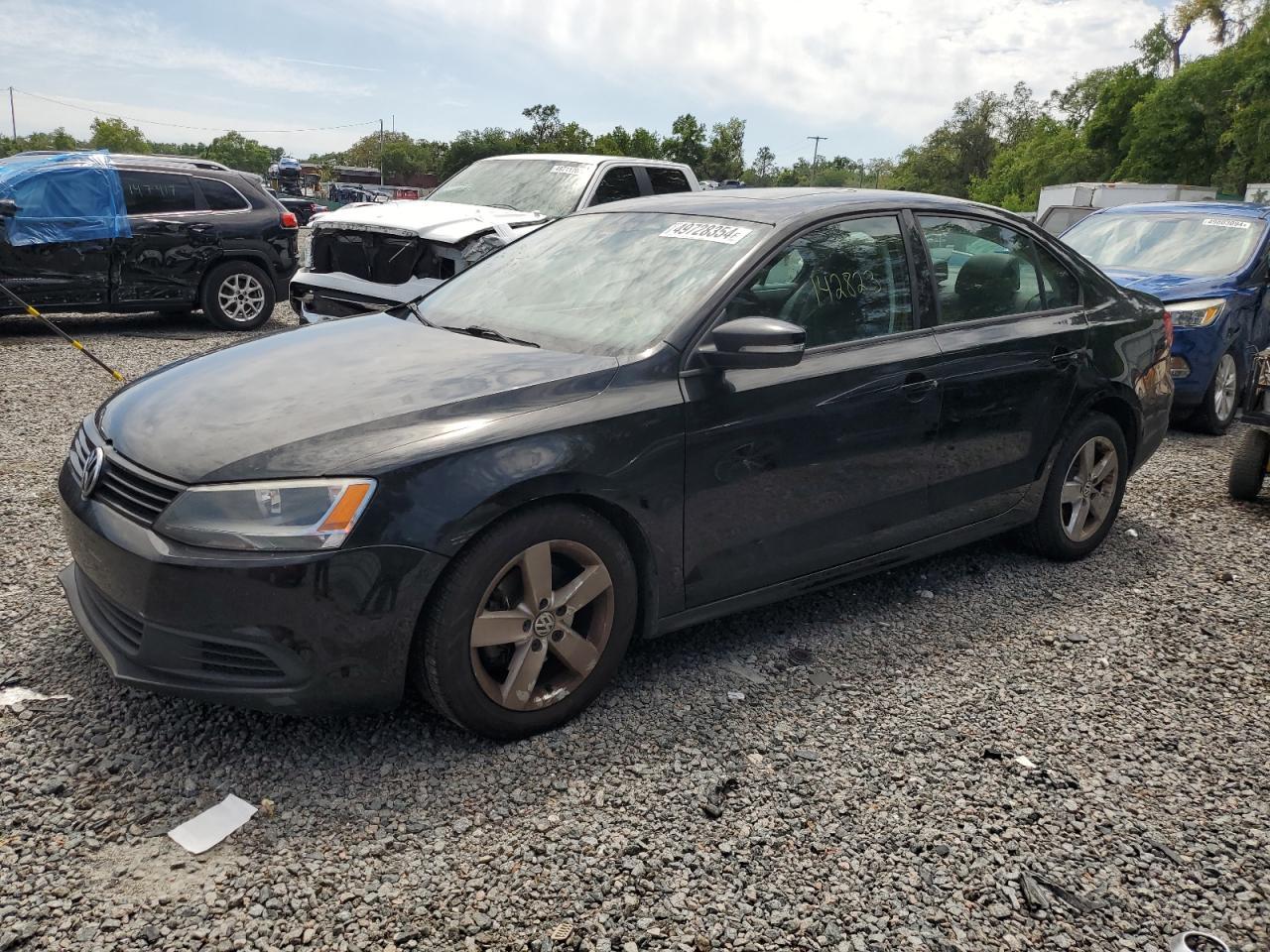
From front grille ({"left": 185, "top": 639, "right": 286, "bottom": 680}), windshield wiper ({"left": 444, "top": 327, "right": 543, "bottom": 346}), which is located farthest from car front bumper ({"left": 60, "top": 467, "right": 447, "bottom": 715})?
windshield wiper ({"left": 444, "top": 327, "right": 543, "bottom": 346})

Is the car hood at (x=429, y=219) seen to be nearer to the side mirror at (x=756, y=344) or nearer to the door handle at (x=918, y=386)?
the door handle at (x=918, y=386)

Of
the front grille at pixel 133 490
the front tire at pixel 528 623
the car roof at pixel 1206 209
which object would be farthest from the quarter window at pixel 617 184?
the front grille at pixel 133 490

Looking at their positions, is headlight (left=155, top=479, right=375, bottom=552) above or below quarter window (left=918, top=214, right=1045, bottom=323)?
below

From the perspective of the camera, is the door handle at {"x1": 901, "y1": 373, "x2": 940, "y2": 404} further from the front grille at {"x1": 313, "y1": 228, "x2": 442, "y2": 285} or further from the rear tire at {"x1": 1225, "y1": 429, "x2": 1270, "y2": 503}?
the front grille at {"x1": 313, "y1": 228, "x2": 442, "y2": 285}

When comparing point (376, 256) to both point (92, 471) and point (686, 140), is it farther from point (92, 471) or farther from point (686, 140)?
point (686, 140)

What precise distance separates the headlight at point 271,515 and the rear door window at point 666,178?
7.87 m

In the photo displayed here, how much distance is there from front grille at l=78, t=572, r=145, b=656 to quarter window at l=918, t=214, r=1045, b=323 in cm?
312

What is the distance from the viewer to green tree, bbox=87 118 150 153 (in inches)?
6649

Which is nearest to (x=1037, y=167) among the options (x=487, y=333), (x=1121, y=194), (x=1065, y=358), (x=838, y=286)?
(x=1121, y=194)

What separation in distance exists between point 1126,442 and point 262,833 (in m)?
4.32

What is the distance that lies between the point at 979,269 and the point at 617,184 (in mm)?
5783

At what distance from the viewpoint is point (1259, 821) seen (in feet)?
9.95

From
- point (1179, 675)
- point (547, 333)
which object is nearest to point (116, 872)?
point (547, 333)

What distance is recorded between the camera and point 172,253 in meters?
10.7
